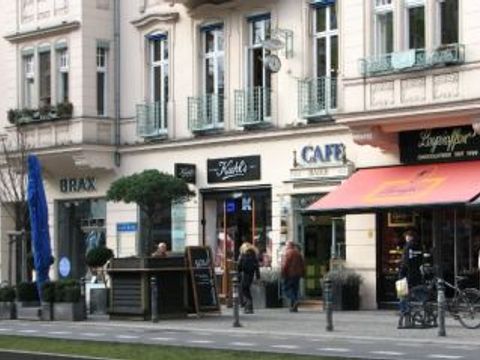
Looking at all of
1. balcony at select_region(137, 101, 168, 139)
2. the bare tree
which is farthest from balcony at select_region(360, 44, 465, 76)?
the bare tree

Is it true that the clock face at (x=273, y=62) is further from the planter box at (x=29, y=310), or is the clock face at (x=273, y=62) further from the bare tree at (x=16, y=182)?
the bare tree at (x=16, y=182)

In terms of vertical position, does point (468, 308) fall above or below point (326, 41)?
below

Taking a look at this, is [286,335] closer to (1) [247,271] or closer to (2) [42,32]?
(1) [247,271]

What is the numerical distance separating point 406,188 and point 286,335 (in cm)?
641

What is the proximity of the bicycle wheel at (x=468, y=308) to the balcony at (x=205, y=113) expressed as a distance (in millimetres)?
11473

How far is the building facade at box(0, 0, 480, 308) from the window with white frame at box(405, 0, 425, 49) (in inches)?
1.3

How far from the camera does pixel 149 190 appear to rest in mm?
27875

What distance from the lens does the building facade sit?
26266 millimetres

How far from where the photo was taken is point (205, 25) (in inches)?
1271

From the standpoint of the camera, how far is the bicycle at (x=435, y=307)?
21500 millimetres

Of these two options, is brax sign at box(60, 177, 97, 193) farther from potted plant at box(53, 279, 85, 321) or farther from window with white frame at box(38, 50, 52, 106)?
potted plant at box(53, 279, 85, 321)

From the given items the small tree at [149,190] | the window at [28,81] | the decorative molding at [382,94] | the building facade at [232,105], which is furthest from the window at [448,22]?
the window at [28,81]

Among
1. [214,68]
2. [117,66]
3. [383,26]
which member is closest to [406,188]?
[383,26]

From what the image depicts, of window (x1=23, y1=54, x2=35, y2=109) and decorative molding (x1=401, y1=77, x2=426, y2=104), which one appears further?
window (x1=23, y1=54, x2=35, y2=109)
